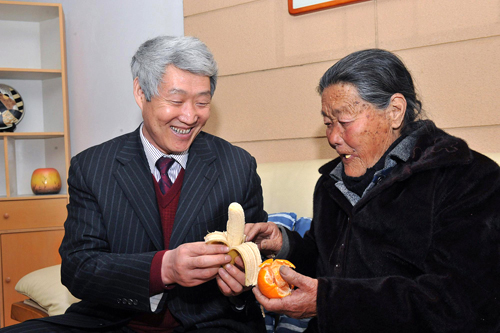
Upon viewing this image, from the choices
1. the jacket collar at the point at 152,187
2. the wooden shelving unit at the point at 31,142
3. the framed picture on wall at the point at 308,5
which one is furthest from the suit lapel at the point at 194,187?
the wooden shelving unit at the point at 31,142

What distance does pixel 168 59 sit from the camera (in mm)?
1679

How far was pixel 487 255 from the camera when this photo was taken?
1236mm

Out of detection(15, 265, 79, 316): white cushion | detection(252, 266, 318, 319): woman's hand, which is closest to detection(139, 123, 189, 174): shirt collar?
detection(252, 266, 318, 319): woman's hand

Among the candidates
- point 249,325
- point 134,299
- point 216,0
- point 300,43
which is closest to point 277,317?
point 249,325

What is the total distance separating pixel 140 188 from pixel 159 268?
34 centimetres

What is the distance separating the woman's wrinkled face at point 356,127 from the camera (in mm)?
1499

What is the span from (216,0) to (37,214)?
84.3 inches

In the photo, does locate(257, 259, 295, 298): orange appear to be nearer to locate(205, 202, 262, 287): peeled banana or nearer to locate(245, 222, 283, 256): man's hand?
locate(205, 202, 262, 287): peeled banana

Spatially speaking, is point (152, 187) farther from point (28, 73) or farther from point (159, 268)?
point (28, 73)

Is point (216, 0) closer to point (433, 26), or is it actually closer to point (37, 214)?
point (433, 26)

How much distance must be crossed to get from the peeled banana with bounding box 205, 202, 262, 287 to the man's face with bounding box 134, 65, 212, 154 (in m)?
0.45

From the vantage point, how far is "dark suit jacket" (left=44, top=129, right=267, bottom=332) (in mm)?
1516

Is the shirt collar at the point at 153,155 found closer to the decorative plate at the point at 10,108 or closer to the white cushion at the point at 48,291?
the white cushion at the point at 48,291

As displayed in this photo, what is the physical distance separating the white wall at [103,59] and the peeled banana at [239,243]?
2.43m
